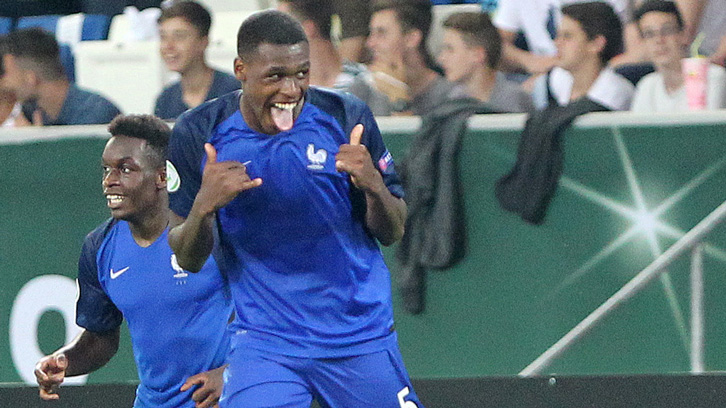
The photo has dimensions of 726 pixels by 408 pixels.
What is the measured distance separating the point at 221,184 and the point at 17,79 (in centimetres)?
421

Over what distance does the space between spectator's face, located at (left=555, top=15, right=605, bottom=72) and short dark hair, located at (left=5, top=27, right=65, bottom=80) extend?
2.70m

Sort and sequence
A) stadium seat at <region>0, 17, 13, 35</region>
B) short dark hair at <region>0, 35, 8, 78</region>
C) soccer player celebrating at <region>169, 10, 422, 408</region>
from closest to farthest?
1. soccer player celebrating at <region>169, 10, 422, 408</region>
2. short dark hair at <region>0, 35, 8, 78</region>
3. stadium seat at <region>0, 17, 13, 35</region>

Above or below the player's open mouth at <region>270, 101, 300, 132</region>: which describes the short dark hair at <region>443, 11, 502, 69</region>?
above

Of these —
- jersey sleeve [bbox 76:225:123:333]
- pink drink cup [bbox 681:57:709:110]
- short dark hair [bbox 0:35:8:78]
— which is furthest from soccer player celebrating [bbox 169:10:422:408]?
short dark hair [bbox 0:35:8:78]

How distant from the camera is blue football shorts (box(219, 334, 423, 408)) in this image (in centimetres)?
366

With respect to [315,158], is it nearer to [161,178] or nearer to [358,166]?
[358,166]

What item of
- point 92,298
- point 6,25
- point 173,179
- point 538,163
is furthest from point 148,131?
point 6,25

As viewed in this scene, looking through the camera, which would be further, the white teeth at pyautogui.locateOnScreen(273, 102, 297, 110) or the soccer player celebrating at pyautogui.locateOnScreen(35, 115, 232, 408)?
the soccer player celebrating at pyautogui.locateOnScreen(35, 115, 232, 408)

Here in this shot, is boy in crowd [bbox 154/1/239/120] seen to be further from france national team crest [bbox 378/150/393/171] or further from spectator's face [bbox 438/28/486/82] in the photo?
france national team crest [bbox 378/150/393/171]

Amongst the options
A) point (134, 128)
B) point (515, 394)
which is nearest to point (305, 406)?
point (134, 128)

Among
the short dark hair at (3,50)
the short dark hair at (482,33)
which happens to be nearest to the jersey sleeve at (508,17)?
the short dark hair at (482,33)

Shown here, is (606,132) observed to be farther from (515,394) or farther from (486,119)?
(515,394)

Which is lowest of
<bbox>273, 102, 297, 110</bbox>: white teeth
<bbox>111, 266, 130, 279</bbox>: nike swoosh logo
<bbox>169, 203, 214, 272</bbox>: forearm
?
<bbox>111, 266, 130, 279</bbox>: nike swoosh logo

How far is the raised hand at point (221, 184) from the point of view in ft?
11.0
